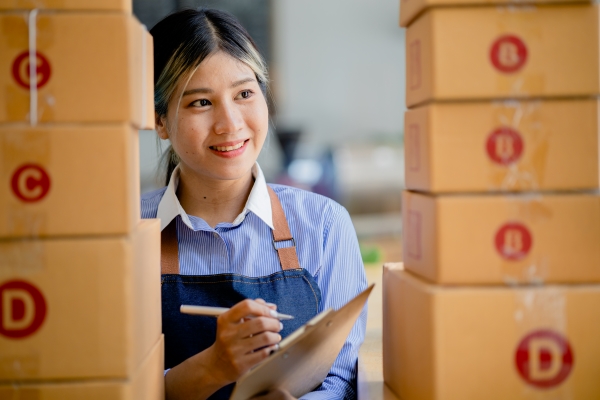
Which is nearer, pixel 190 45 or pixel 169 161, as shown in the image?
pixel 190 45

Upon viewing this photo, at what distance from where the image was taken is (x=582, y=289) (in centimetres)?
91

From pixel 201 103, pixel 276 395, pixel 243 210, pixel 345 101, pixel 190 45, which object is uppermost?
pixel 345 101

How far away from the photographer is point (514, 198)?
2.99 feet

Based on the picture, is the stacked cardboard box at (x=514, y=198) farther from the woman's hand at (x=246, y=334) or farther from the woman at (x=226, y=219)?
the woman at (x=226, y=219)

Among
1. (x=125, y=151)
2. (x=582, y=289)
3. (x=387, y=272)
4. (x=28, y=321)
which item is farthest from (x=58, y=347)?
(x=582, y=289)

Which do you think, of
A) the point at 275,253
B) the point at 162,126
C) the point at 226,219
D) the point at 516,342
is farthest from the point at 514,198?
the point at 162,126

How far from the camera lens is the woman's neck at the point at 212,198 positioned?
1.65 m

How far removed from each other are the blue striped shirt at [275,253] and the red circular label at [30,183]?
70 cm

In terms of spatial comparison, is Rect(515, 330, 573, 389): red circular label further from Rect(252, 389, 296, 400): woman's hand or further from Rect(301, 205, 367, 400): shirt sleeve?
Rect(301, 205, 367, 400): shirt sleeve

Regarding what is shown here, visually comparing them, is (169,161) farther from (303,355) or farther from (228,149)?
(303,355)

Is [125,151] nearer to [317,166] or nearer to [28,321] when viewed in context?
[28,321]

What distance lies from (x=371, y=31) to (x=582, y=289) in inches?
210

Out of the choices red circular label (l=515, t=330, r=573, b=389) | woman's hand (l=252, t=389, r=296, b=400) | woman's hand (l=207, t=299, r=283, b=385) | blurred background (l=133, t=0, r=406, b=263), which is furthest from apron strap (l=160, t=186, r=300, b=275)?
blurred background (l=133, t=0, r=406, b=263)

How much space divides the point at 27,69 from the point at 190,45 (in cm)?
71
